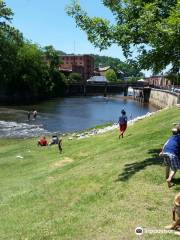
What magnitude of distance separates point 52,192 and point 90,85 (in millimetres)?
155785

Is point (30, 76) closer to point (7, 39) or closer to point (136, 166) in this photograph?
point (7, 39)

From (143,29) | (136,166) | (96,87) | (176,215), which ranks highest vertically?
(143,29)

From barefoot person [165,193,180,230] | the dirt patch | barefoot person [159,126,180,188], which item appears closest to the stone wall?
the dirt patch

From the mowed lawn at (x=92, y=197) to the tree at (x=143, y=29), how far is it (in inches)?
137

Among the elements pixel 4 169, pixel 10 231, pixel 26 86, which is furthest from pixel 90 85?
pixel 10 231

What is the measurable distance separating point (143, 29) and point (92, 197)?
5291mm

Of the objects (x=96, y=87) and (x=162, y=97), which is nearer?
(x=162, y=97)

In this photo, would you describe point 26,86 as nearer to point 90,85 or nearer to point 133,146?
point 90,85

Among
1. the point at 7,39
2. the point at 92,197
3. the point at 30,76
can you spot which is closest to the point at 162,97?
the point at 30,76

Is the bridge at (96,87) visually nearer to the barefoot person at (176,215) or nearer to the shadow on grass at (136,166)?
the shadow on grass at (136,166)

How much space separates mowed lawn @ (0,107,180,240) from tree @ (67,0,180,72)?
3492 mm

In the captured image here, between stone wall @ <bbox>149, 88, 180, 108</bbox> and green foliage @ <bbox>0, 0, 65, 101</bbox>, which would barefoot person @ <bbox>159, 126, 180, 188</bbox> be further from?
stone wall @ <bbox>149, 88, 180, 108</bbox>

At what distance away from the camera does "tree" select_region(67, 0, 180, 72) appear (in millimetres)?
14805

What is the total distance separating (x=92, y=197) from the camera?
14.1 m
